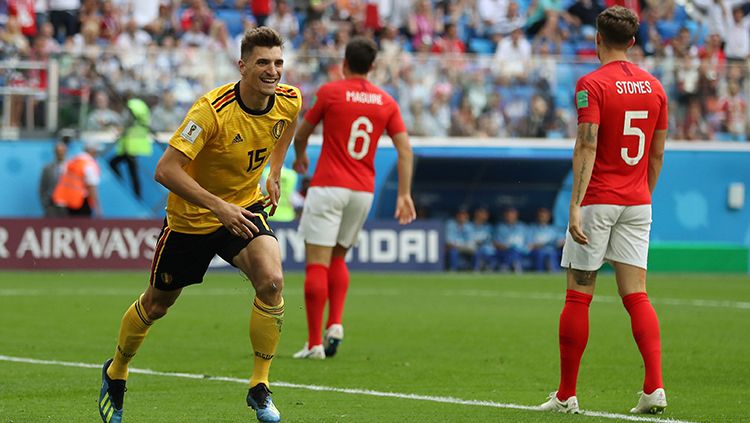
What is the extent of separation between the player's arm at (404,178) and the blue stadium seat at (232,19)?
15494mm

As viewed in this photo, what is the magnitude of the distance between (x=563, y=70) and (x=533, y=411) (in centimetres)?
1826

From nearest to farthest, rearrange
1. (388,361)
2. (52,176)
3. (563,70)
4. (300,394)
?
(300,394)
(388,361)
(52,176)
(563,70)

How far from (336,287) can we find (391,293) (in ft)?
24.4

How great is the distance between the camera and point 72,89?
23766mm

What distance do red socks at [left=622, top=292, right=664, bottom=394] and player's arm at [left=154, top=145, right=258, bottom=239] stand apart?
91.4 inches

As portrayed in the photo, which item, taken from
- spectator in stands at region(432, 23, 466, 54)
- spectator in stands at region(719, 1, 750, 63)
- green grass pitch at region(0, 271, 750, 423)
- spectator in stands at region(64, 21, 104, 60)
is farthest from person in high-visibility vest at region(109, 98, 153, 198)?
spectator in stands at region(719, 1, 750, 63)

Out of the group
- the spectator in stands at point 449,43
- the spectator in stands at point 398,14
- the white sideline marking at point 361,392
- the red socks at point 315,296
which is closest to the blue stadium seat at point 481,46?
the spectator in stands at point 449,43

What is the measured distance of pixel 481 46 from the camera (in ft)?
91.5

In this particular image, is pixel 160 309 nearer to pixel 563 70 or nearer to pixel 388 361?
pixel 388 361

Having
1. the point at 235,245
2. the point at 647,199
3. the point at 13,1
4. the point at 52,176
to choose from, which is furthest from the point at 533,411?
the point at 13,1

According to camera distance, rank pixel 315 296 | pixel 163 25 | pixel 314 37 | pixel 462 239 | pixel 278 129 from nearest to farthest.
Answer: pixel 278 129 → pixel 315 296 → pixel 462 239 → pixel 163 25 → pixel 314 37

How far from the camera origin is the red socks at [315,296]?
1079 centimetres

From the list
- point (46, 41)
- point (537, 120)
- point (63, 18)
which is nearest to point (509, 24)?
point (537, 120)

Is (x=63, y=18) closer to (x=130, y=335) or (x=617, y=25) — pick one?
(x=130, y=335)
